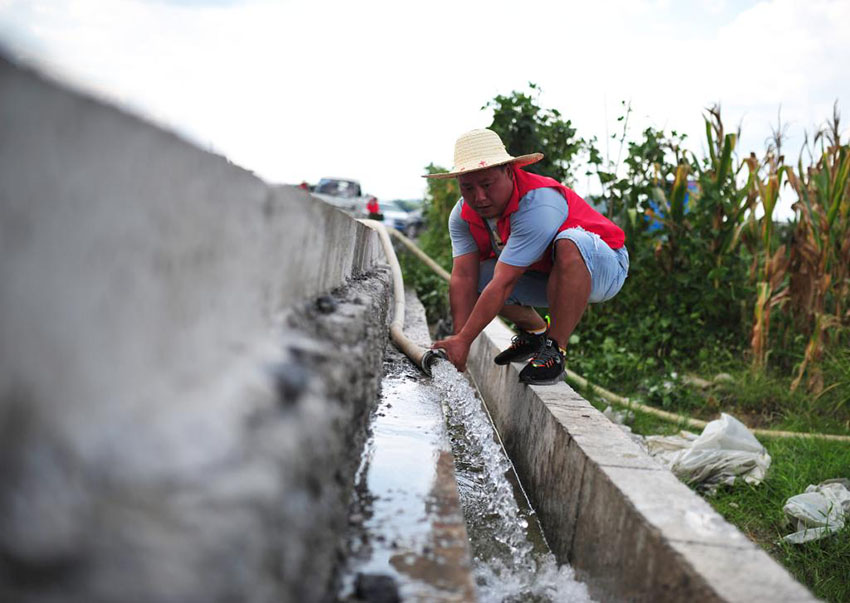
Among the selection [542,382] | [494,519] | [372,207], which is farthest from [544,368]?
[372,207]

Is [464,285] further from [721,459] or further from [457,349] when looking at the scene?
[721,459]

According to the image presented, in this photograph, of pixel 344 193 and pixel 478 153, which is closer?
pixel 478 153

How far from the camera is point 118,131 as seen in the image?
0.73m

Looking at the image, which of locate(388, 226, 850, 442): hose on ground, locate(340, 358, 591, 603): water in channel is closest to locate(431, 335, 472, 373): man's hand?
locate(340, 358, 591, 603): water in channel

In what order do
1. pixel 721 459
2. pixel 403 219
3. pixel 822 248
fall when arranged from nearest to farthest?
pixel 721 459, pixel 822 248, pixel 403 219

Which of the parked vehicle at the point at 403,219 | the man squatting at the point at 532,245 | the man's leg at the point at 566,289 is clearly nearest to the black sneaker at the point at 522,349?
the man squatting at the point at 532,245

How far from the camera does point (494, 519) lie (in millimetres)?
2428

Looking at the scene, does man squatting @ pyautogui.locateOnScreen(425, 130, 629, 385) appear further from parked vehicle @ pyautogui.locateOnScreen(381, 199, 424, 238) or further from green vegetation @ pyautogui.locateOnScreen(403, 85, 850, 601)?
parked vehicle @ pyautogui.locateOnScreen(381, 199, 424, 238)

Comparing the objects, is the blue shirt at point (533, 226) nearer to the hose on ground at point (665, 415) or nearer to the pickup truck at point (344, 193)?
the hose on ground at point (665, 415)

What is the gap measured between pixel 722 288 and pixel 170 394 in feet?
17.5

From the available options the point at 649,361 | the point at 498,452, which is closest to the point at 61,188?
the point at 498,452

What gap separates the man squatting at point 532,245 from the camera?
2830 mm

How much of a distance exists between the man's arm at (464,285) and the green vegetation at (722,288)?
1.41 m

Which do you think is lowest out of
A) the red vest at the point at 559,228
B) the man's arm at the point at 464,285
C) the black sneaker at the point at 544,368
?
the black sneaker at the point at 544,368
